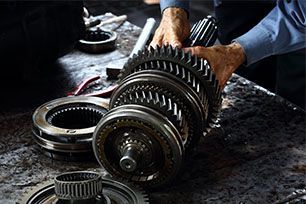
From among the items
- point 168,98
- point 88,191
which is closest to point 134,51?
point 168,98

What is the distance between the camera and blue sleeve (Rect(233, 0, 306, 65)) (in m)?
1.31

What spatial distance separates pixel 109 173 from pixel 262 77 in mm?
910

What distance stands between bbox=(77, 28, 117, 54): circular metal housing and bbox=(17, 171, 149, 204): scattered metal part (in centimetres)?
65

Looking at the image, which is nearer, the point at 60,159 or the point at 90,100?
the point at 60,159

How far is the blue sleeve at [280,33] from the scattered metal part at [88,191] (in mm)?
481

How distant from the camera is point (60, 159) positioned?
1.18m

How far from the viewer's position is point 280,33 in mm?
1330

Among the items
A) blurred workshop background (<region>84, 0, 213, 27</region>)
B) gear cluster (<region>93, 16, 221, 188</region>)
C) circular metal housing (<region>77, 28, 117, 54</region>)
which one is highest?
gear cluster (<region>93, 16, 221, 188</region>)

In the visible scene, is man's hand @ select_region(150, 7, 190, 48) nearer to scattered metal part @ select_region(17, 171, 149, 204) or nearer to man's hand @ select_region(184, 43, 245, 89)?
man's hand @ select_region(184, 43, 245, 89)

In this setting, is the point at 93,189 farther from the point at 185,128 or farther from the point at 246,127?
the point at 246,127

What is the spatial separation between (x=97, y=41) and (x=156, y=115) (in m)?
0.73

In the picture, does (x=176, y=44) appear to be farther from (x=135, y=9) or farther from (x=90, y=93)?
(x=135, y=9)

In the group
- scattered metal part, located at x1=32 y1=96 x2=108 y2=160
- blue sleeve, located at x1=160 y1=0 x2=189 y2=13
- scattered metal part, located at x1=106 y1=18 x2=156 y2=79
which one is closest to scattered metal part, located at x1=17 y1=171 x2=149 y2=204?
scattered metal part, located at x1=32 y1=96 x2=108 y2=160

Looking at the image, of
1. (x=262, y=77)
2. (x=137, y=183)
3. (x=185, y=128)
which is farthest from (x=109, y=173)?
(x=262, y=77)
